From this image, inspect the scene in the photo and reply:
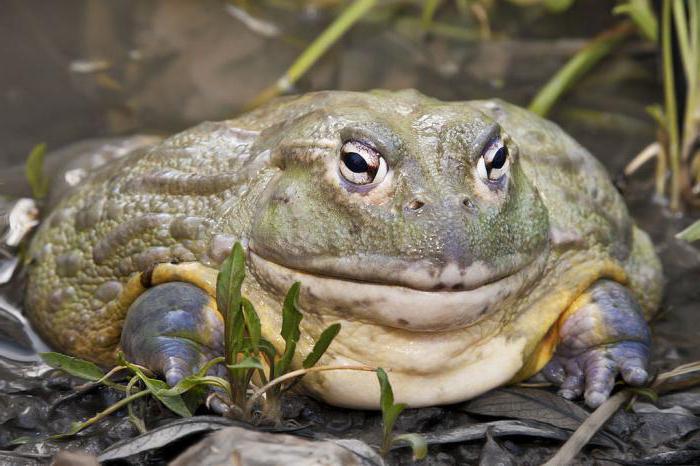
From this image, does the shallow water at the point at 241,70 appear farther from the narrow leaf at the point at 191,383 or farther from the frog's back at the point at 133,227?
the narrow leaf at the point at 191,383

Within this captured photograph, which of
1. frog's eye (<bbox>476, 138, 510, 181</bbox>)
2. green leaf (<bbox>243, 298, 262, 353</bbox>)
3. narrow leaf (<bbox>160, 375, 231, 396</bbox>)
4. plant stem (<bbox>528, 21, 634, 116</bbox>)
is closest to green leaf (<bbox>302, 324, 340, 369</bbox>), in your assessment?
green leaf (<bbox>243, 298, 262, 353</bbox>)

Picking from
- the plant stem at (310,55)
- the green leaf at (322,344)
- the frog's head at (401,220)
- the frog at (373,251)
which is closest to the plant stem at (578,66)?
the plant stem at (310,55)

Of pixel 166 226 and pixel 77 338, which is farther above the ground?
pixel 166 226

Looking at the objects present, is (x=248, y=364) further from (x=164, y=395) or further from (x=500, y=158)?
(x=500, y=158)

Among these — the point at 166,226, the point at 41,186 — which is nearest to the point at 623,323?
the point at 166,226

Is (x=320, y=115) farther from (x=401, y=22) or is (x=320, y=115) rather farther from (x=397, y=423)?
(x=401, y=22)

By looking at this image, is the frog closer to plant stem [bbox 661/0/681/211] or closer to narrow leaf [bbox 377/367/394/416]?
narrow leaf [bbox 377/367/394/416]
